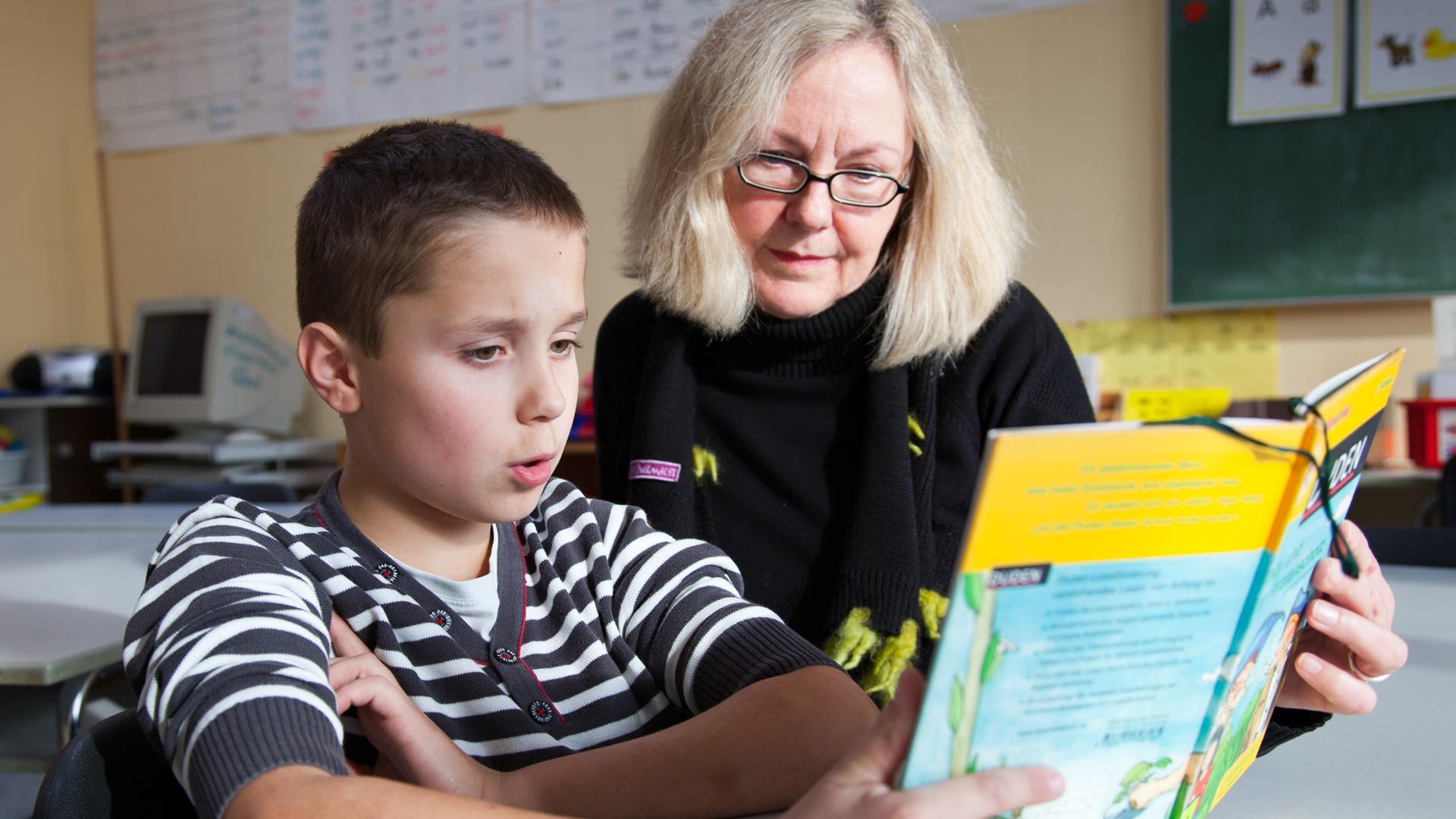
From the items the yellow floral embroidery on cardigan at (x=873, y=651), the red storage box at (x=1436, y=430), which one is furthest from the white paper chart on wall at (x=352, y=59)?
the yellow floral embroidery on cardigan at (x=873, y=651)

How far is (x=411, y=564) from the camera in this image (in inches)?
33.8

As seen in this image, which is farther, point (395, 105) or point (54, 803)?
point (395, 105)

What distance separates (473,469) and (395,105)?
160 inches

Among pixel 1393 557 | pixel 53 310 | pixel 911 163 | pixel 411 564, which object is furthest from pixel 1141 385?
pixel 53 310

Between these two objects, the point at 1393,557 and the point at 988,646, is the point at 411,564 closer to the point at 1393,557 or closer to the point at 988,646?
the point at 988,646

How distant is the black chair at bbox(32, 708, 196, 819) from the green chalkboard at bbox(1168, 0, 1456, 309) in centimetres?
325

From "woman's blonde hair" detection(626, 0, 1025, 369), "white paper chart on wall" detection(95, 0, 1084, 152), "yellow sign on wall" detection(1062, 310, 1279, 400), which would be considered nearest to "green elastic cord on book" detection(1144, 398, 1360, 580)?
"woman's blonde hair" detection(626, 0, 1025, 369)

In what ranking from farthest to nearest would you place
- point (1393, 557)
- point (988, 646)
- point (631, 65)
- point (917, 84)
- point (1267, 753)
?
point (631, 65)
point (1393, 557)
point (917, 84)
point (1267, 753)
point (988, 646)

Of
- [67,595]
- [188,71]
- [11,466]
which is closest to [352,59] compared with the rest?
[188,71]

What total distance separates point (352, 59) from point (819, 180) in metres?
3.86

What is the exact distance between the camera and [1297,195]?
128 inches

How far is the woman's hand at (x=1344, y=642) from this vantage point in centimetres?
72

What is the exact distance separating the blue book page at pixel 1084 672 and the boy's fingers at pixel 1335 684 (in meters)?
0.28

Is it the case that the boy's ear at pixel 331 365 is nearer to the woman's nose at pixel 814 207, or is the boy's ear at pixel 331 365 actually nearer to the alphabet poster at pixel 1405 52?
the woman's nose at pixel 814 207
